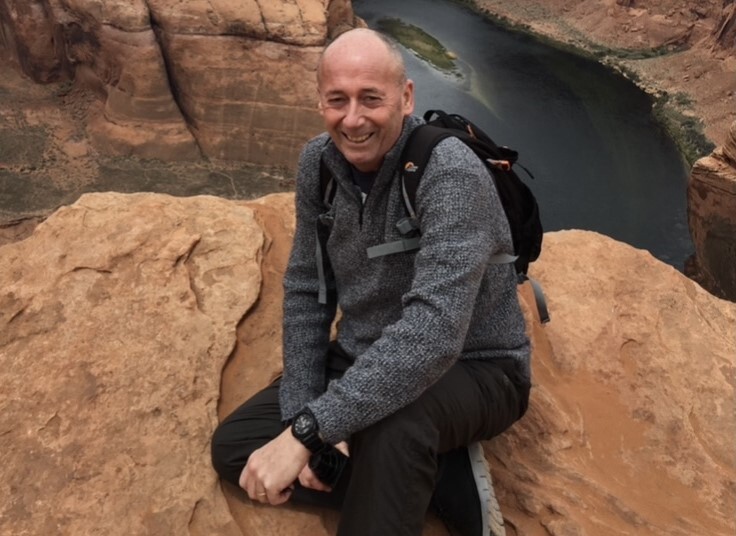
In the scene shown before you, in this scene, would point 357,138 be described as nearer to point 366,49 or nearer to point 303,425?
point 366,49

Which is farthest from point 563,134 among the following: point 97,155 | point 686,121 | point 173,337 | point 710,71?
point 173,337

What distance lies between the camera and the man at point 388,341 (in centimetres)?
231

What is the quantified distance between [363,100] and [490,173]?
528 millimetres

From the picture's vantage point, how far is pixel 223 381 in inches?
136

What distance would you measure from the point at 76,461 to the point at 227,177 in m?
17.2

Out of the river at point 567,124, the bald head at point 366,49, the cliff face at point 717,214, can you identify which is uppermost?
the bald head at point 366,49

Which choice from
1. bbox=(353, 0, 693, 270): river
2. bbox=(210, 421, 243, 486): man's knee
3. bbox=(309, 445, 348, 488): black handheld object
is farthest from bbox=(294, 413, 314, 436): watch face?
bbox=(353, 0, 693, 270): river

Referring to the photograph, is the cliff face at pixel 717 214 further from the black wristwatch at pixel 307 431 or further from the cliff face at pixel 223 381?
the black wristwatch at pixel 307 431

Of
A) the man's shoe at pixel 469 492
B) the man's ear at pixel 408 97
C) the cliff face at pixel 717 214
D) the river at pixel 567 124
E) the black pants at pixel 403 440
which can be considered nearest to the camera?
the black pants at pixel 403 440

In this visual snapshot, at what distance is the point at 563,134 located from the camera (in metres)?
22.8

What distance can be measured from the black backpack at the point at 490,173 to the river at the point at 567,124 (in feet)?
51.4

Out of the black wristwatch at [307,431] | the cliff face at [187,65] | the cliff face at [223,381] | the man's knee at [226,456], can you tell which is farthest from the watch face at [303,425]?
the cliff face at [187,65]

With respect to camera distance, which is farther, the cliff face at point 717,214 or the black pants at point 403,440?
the cliff face at point 717,214

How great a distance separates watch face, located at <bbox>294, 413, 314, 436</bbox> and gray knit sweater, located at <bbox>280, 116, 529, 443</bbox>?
4 centimetres
